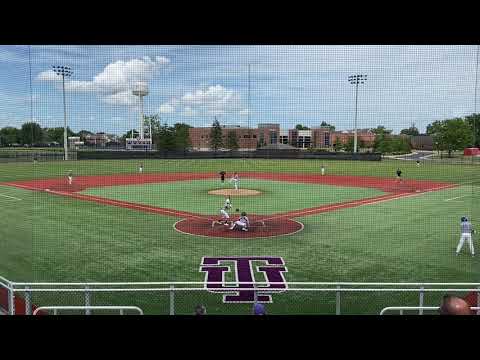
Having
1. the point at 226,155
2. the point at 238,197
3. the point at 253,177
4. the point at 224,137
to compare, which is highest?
the point at 224,137

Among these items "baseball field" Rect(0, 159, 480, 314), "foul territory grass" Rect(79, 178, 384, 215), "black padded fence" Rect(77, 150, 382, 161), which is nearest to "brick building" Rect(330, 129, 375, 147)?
"black padded fence" Rect(77, 150, 382, 161)

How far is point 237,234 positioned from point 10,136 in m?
15.5

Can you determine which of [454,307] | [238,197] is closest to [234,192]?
[238,197]

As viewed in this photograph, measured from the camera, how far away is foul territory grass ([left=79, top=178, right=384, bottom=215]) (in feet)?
53.8

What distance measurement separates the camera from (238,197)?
18.7 meters

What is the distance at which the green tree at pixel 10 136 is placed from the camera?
21197 mm

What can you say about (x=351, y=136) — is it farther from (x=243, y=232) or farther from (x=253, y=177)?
(x=243, y=232)

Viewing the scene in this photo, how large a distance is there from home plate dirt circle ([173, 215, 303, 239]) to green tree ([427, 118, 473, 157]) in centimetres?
2882

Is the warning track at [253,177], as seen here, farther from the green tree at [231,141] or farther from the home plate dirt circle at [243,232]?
the green tree at [231,141]

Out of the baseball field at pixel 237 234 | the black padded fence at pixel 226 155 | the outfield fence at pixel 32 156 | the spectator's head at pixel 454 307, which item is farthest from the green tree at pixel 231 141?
the spectator's head at pixel 454 307
